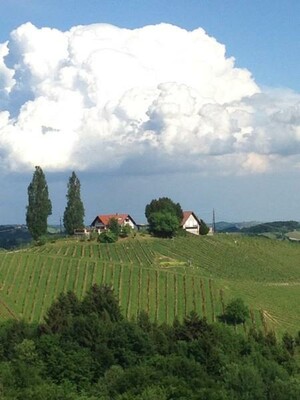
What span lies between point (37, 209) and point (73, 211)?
9.84m

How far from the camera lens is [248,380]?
48.3m

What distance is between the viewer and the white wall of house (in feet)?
Result: 488

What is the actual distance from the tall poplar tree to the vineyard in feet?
38.8

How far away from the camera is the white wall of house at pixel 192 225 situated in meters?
149

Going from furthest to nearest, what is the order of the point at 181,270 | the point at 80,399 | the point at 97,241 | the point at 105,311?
the point at 97,241
the point at 181,270
the point at 105,311
the point at 80,399

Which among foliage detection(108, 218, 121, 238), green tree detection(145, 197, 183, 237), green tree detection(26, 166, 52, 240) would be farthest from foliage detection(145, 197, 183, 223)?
green tree detection(26, 166, 52, 240)

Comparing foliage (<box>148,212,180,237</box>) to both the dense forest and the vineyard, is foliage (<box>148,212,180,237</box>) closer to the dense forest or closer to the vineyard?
the vineyard

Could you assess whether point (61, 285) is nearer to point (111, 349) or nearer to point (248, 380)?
point (111, 349)

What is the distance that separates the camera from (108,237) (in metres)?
119

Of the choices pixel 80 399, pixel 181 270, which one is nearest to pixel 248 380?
pixel 80 399

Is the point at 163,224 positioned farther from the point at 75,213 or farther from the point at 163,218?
the point at 75,213

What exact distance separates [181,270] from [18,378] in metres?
48.6

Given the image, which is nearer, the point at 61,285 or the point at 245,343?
the point at 245,343

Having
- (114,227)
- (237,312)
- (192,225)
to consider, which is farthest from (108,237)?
(237,312)
